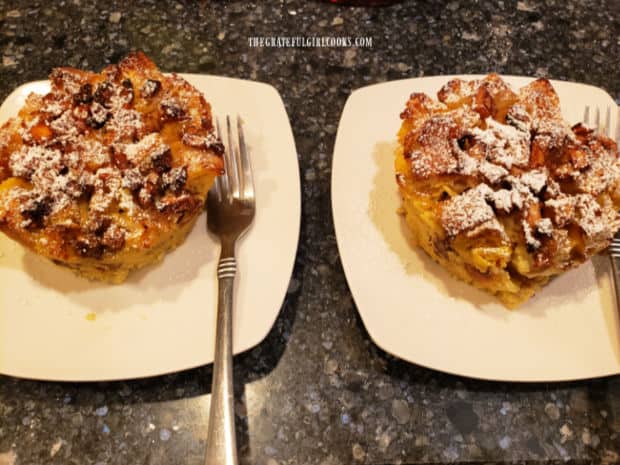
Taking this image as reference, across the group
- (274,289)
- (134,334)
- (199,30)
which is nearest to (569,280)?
(274,289)

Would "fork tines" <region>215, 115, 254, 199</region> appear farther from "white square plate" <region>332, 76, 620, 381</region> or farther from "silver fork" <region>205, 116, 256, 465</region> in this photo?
"white square plate" <region>332, 76, 620, 381</region>

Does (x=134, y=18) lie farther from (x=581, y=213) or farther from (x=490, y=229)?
(x=581, y=213)

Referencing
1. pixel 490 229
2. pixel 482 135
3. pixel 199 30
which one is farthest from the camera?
pixel 199 30

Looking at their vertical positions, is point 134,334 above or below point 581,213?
below

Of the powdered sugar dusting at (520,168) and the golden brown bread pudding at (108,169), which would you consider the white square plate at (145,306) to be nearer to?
the golden brown bread pudding at (108,169)

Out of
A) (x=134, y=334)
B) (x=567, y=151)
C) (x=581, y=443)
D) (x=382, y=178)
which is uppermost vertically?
(x=567, y=151)

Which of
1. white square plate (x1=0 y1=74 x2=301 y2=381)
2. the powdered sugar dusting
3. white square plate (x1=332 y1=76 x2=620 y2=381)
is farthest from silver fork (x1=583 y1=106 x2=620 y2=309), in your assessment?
white square plate (x1=0 y1=74 x2=301 y2=381)
